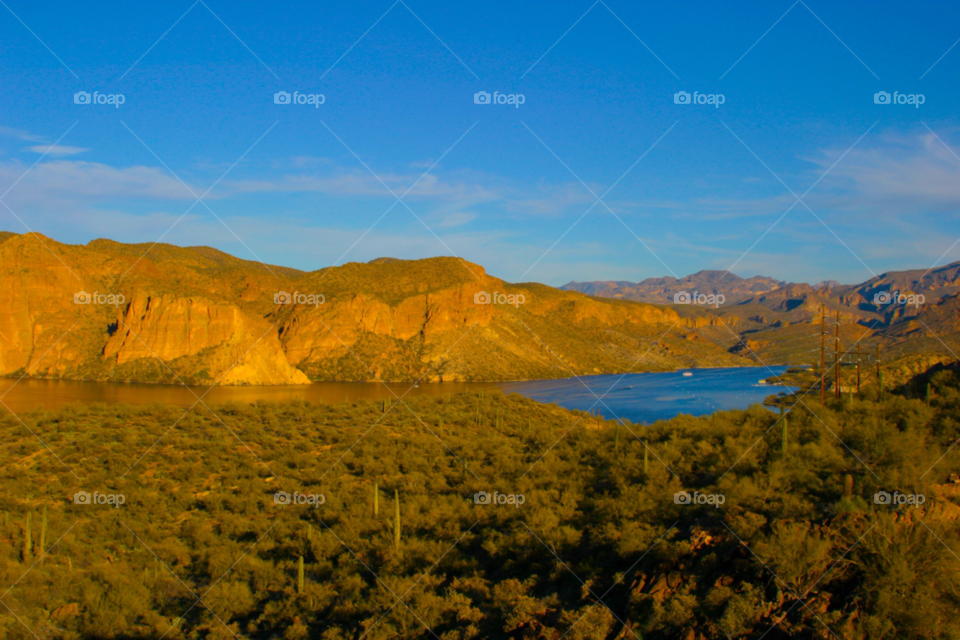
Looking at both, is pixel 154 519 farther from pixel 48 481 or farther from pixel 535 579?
pixel 535 579

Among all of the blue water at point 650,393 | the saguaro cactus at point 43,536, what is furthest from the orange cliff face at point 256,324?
the saguaro cactus at point 43,536

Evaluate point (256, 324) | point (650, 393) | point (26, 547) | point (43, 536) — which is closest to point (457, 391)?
point (650, 393)

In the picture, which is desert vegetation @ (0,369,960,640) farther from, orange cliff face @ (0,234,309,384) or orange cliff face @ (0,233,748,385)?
orange cliff face @ (0,233,748,385)

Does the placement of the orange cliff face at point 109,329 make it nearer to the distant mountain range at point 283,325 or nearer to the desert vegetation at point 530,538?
the distant mountain range at point 283,325

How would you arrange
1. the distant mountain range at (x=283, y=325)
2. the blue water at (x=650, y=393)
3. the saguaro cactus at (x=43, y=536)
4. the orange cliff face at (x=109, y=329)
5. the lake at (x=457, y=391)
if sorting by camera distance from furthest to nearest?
the distant mountain range at (x=283, y=325), the orange cliff face at (x=109, y=329), the blue water at (x=650, y=393), the lake at (x=457, y=391), the saguaro cactus at (x=43, y=536)

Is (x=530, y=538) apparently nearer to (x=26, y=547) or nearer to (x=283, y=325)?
(x=26, y=547)

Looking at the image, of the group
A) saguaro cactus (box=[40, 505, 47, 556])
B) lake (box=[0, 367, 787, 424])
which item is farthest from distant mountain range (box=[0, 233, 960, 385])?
saguaro cactus (box=[40, 505, 47, 556])
